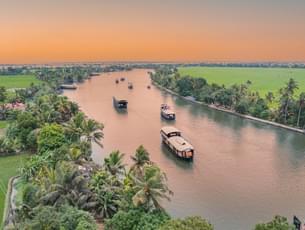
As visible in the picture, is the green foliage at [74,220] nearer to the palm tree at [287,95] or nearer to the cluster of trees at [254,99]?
the cluster of trees at [254,99]

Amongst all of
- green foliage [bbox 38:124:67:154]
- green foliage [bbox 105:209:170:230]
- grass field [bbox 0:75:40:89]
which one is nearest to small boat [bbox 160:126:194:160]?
green foliage [bbox 38:124:67:154]

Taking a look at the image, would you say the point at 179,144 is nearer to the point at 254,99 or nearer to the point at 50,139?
the point at 50,139

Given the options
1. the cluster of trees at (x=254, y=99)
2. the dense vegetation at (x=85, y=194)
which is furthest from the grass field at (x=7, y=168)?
the cluster of trees at (x=254, y=99)

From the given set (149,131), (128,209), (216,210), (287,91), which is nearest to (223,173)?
(216,210)

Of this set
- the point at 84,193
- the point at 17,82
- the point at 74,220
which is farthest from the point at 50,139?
the point at 17,82

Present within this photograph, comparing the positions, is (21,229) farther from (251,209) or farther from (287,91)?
(287,91)
